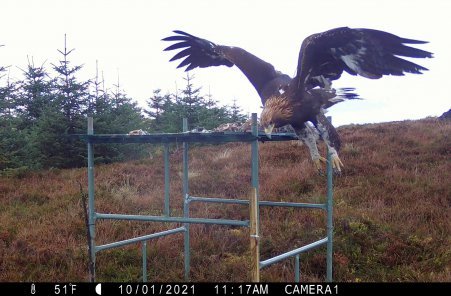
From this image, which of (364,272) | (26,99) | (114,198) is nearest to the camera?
(364,272)

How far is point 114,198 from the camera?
29.4ft

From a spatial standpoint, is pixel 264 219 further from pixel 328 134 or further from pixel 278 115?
pixel 278 115

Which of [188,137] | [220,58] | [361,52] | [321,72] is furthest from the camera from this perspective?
[220,58]

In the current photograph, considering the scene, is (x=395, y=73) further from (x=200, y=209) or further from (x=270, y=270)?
(x=200, y=209)

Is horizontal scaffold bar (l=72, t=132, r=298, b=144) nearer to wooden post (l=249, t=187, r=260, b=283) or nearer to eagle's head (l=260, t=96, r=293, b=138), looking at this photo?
eagle's head (l=260, t=96, r=293, b=138)

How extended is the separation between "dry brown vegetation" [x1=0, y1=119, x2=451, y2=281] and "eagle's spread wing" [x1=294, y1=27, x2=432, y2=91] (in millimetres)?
2292

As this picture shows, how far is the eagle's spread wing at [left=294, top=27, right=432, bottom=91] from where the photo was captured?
4105mm

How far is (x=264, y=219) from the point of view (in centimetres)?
738

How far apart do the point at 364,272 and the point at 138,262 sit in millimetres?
2911

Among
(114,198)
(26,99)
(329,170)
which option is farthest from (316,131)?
(26,99)

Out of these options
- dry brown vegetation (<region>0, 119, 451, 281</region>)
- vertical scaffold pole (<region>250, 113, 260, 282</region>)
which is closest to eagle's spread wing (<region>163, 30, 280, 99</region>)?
vertical scaffold pole (<region>250, 113, 260, 282</region>)

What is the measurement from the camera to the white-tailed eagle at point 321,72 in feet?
13.6

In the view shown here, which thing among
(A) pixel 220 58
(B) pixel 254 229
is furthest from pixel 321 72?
(B) pixel 254 229

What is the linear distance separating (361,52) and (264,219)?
3.77 meters
